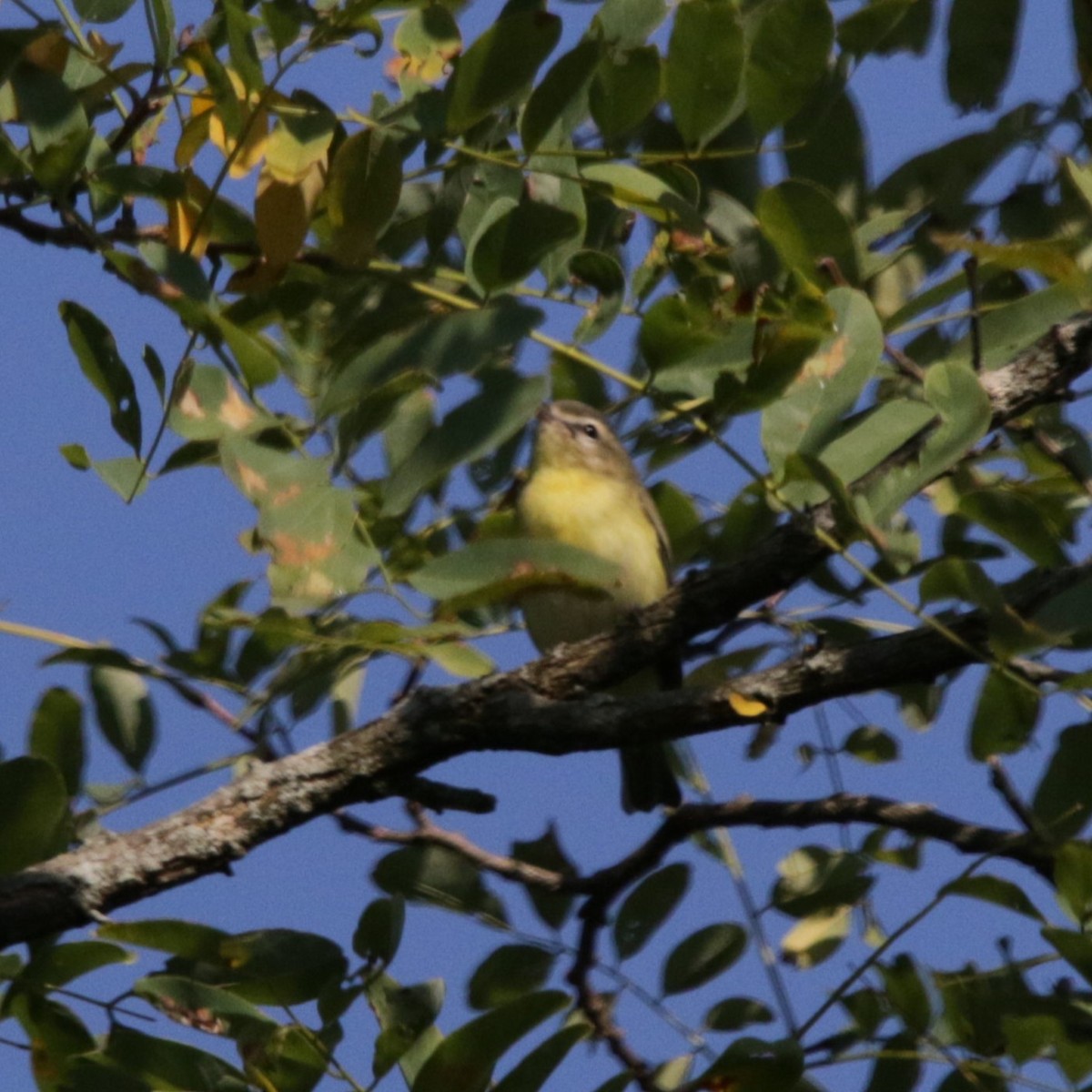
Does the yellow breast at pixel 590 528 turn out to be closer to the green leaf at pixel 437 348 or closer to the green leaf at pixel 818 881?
the green leaf at pixel 818 881

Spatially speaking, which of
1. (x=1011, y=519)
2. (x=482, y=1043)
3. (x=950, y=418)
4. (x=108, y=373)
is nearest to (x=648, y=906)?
(x=482, y=1043)

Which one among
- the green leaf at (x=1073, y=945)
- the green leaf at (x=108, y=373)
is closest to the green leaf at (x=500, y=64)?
the green leaf at (x=108, y=373)

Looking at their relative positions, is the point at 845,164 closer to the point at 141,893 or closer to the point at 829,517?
the point at 829,517

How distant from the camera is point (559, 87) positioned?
274cm

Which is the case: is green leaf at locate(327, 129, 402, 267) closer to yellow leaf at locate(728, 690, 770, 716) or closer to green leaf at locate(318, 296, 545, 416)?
green leaf at locate(318, 296, 545, 416)

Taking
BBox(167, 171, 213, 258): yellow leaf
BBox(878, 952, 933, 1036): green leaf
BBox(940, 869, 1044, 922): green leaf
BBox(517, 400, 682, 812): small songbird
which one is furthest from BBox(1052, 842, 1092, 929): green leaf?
BBox(517, 400, 682, 812): small songbird

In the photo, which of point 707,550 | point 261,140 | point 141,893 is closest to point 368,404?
point 261,140

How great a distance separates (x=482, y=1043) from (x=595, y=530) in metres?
2.98

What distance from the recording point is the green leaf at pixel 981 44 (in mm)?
3213

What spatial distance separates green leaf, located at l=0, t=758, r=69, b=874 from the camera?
2775mm

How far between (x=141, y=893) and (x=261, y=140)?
4.53 feet

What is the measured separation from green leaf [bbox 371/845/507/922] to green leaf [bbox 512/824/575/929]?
262mm

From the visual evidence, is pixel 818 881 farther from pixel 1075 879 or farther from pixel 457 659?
pixel 457 659

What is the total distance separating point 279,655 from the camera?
3123 mm
